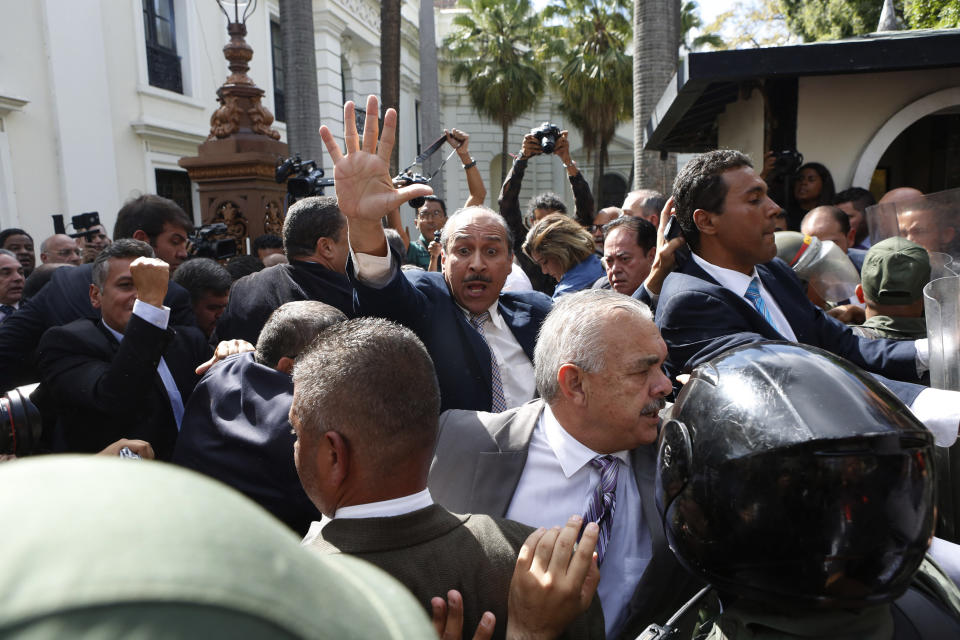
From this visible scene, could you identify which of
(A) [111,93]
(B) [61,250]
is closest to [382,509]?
(B) [61,250]

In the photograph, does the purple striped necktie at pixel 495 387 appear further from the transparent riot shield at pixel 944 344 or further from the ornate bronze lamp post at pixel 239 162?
the ornate bronze lamp post at pixel 239 162

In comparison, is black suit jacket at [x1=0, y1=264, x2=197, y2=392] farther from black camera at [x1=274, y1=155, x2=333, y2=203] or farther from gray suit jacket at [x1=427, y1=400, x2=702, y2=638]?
gray suit jacket at [x1=427, y1=400, x2=702, y2=638]

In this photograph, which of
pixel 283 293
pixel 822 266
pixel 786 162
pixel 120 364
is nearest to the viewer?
pixel 120 364

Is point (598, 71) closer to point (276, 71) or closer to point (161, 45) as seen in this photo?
point (276, 71)

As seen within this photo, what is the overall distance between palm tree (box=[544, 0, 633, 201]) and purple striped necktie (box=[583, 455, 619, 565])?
26.0 m

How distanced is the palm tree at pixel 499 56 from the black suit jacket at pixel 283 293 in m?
27.1

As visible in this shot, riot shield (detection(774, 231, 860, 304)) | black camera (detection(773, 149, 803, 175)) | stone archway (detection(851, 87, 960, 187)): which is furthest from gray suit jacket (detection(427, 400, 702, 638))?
stone archway (detection(851, 87, 960, 187))

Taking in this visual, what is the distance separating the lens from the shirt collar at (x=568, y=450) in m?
2.18

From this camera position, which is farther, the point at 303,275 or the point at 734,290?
the point at 303,275

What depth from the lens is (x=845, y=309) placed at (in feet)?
14.2

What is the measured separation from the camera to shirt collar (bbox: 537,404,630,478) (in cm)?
218

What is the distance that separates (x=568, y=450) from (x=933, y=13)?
11452 mm

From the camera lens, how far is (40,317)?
3.68 meters

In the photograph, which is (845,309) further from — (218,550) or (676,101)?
(218,550)
